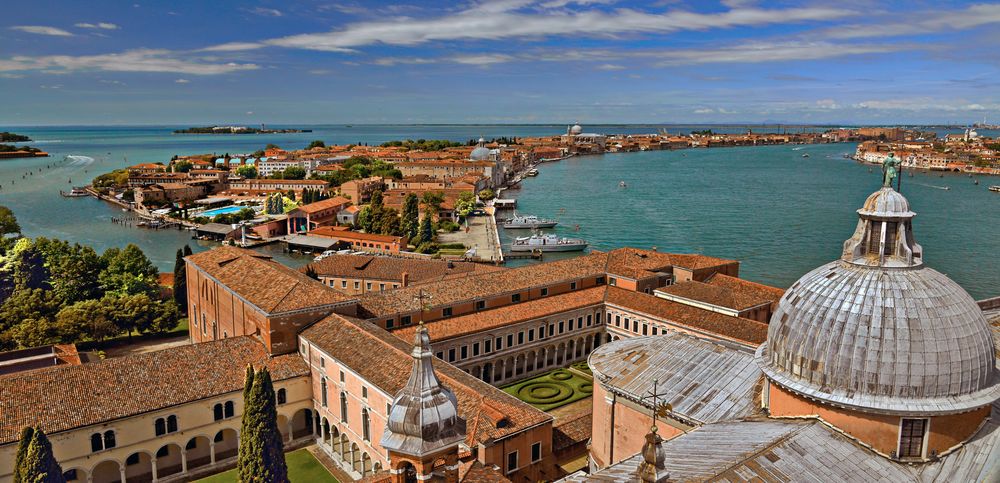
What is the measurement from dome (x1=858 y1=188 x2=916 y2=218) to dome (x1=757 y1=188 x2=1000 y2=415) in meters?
0.02

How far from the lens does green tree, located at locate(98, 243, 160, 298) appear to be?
38.3 meters

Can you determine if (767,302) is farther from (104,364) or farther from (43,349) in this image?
(43,349)

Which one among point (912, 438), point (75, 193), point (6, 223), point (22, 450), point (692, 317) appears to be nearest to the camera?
point (912, 438)

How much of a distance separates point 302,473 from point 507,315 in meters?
12.3

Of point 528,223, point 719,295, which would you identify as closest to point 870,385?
point 719,295

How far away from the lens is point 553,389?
2991 centimetres

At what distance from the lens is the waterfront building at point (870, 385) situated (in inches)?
461

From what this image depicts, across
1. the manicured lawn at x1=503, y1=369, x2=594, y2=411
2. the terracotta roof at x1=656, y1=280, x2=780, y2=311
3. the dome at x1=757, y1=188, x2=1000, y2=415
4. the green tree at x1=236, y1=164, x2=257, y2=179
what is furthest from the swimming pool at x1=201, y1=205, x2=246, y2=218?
the dome at x1=757, y1=188, x2=1000, y2=415

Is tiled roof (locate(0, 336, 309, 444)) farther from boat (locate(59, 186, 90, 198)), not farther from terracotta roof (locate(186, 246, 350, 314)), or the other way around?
boat (locate(59, 186, 90, 198))

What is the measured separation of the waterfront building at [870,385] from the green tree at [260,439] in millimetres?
10089

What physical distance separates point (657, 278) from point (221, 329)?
22999 mm

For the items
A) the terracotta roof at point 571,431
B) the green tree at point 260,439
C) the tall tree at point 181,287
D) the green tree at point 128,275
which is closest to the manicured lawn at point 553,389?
the terracotta roof at point 571,431

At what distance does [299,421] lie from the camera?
83.4 ft

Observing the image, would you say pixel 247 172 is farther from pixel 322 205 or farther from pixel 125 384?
pixel 125 384
